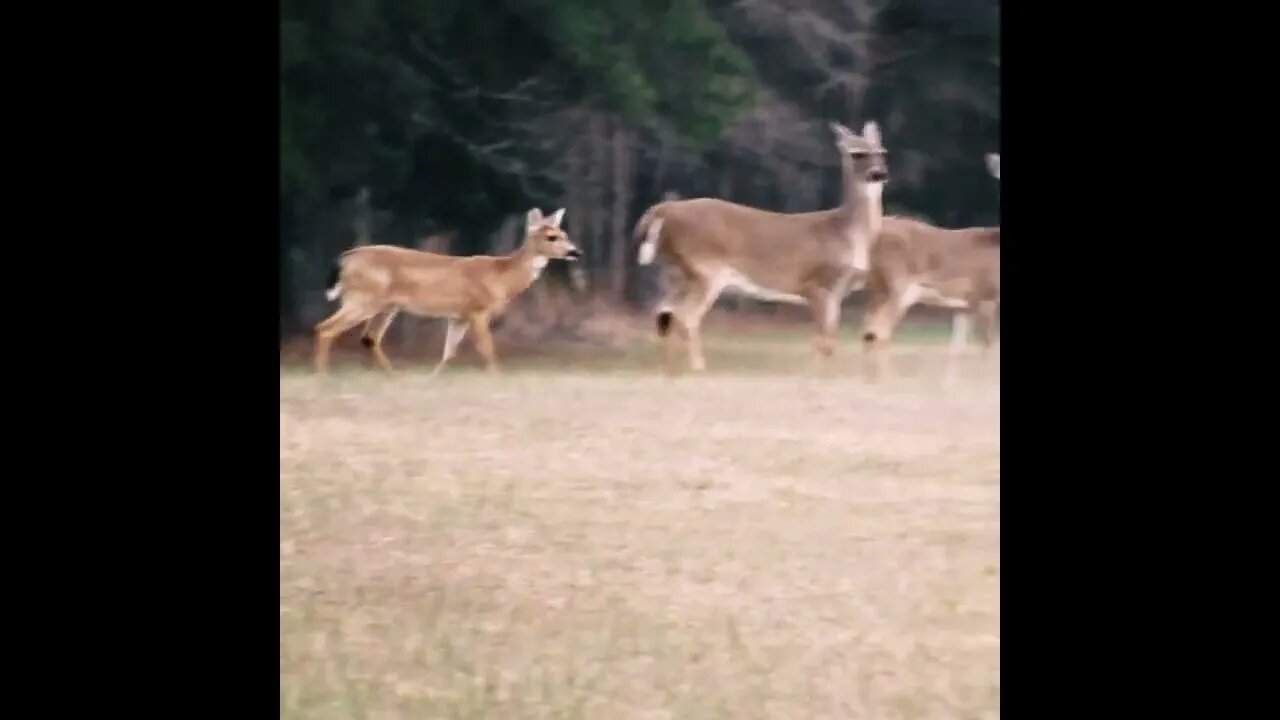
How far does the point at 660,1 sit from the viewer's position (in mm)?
2646

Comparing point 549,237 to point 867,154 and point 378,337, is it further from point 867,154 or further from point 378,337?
point 867,154

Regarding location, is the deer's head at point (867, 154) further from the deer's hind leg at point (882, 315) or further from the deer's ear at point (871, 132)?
the deer's hind leg at point (882, 315)

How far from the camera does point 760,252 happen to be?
8.84ft

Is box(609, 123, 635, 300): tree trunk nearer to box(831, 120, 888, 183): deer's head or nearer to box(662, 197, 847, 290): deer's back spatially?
box(662, 197, 847, 290): deer's back

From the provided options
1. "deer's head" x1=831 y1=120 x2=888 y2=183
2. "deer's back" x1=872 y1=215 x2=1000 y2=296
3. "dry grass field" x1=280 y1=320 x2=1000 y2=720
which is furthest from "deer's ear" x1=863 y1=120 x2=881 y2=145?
"dry grass field" x1=280 y1=320 x2=1000 y2=720

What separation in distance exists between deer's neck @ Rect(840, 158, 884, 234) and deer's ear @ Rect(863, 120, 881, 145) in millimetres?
54

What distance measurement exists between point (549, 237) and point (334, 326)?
17.0 inches

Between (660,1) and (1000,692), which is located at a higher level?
(660,1)

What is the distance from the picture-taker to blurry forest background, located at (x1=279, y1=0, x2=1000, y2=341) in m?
2.62

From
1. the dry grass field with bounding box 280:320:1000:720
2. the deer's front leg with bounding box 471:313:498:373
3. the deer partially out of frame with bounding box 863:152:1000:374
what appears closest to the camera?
the dry grass field with bounding box 280:320:1000:720

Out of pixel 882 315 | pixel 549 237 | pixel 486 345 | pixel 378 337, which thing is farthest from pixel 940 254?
pixel 378 337
